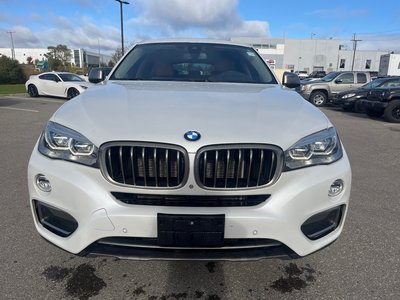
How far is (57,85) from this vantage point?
55.9ft

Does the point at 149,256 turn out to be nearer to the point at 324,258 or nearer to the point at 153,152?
the point at 153,152

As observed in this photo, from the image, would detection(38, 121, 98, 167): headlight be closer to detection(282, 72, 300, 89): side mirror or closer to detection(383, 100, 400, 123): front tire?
detection(282, 72, 300, 89): side mirror

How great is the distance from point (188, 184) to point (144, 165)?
0.27 metres

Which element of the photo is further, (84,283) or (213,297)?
(84,283)

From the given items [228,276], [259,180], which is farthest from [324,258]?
[259,180]

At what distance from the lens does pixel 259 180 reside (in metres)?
1.93

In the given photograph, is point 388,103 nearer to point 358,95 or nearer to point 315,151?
point 358,95

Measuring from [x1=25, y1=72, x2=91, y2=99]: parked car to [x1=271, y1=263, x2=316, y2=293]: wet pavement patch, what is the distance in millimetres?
15316

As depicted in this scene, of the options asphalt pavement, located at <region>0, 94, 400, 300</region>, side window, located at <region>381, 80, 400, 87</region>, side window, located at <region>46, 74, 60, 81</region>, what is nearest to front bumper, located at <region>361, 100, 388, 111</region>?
side window, located at <region>381, 80, 400, 87</region>

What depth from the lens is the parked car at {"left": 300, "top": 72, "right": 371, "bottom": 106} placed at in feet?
53.9

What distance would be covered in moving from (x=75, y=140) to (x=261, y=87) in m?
1.76

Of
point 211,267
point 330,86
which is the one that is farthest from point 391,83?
point 211,267

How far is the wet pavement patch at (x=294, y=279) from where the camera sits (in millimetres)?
2359

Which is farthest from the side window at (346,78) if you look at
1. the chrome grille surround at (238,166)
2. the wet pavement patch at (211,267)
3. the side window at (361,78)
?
the chrome grille surround at (238,166)
